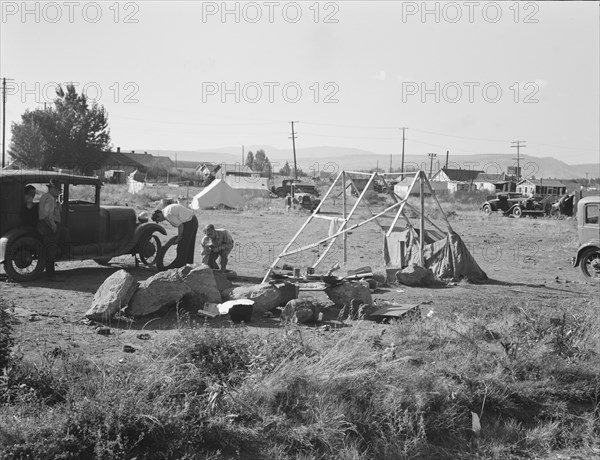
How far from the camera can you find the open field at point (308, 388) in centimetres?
574

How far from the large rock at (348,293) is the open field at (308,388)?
264 millimetres

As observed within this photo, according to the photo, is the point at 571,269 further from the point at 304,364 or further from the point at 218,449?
the point at 218,449

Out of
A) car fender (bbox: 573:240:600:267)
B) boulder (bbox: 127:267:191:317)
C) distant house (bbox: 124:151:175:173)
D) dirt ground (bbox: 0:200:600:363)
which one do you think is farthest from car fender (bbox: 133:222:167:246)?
distant house (bbox: 124:151:175:173)

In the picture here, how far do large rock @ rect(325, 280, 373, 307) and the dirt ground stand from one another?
0.94 metres

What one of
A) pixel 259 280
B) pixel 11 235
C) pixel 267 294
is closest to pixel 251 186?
pixel 259 280

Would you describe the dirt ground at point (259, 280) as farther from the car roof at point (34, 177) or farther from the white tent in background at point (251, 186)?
the white tent in background at point (251, 186)

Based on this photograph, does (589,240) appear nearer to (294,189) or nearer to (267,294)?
(267,294)

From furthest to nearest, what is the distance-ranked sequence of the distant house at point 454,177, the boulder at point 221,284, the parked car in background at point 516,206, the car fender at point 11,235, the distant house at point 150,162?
the distant house at point 150,162 → the distant house at point 454,177 → the parked car in background at point 516,206 → the car fender at point 11,235 → the boulder at point 221,284

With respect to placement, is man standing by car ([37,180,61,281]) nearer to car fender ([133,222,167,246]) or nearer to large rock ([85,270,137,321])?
car fender ([133,222,167,246])

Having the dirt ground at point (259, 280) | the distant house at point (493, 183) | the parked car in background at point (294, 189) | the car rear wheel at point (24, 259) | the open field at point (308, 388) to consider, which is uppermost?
the distant house at point (493, 183)

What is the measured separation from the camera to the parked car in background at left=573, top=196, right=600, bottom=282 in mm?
14992

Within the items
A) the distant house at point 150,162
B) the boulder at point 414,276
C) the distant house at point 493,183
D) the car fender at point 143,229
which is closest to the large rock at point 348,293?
the boulder at point 414,276

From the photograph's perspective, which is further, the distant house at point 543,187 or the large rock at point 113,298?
the distant house at point 543,187

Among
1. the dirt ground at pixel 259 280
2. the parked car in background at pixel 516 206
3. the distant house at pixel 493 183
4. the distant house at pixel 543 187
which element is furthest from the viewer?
the distant house at pixel 493 183
